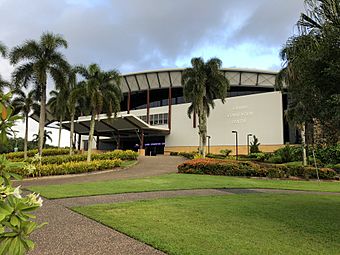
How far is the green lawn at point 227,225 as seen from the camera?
5387mm

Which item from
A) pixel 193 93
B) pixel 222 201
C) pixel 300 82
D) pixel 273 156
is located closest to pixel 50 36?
pixel 193 93

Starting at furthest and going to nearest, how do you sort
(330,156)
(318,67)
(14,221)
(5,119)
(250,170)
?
(330,156) < (250,170) < (318,67) < (5,119) < (14,221)

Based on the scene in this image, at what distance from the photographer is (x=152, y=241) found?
219 inches

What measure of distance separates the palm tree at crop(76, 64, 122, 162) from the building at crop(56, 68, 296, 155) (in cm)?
1842

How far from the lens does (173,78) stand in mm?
55469

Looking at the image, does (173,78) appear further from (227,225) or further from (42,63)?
(227,225)

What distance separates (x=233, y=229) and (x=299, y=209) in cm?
389

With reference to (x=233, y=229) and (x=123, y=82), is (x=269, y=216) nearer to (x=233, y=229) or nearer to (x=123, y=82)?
(x=233, y=229)

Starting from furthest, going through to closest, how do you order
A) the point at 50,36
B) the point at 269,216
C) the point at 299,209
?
the point at 50,36 < the point at 299,209 < the point at 269,216

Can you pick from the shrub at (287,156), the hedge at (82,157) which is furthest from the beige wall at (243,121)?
the hedge at (82,157)

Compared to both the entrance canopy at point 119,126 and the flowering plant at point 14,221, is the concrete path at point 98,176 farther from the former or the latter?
the entrance canopy at point 119,126

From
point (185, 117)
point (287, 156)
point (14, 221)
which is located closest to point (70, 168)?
point (14, 221)

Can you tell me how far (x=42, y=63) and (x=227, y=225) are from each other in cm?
2217

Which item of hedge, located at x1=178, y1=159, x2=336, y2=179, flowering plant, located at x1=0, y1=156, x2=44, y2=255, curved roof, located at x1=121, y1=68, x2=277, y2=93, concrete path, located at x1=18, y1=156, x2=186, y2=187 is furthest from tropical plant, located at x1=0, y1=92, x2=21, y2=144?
curved roof, located at x1=121, y1=68, x2=277, y2=93
